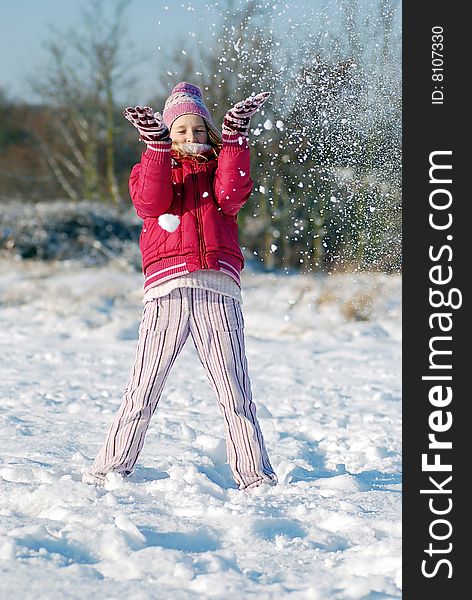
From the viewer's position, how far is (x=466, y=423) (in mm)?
2922

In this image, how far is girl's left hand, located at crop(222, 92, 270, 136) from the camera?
3.00 meters

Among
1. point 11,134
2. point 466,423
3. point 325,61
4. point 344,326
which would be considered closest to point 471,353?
point 466,423

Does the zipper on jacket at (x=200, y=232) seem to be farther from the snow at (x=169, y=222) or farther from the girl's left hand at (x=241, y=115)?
the girl's left hand at (x=241, y=115)

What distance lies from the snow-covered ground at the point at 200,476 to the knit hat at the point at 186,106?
4.36 ft

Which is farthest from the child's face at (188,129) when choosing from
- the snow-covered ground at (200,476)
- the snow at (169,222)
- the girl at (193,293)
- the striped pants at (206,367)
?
the snow-covered ground at (200,476)

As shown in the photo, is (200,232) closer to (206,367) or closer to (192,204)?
(192,204)

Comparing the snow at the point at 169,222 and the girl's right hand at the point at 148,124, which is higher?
the girl's right hand at the point at 148,124

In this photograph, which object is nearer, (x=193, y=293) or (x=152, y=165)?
(x=152, y=165)

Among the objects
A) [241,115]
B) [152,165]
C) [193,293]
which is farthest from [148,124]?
[193,293]

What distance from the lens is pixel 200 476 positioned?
334cm

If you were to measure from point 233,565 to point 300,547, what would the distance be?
0.27 metres

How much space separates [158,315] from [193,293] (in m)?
0.15

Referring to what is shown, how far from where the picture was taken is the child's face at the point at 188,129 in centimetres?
327

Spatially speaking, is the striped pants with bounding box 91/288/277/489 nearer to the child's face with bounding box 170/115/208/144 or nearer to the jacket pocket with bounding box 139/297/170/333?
the jacket pocket with bounding box 139/297/170/333
